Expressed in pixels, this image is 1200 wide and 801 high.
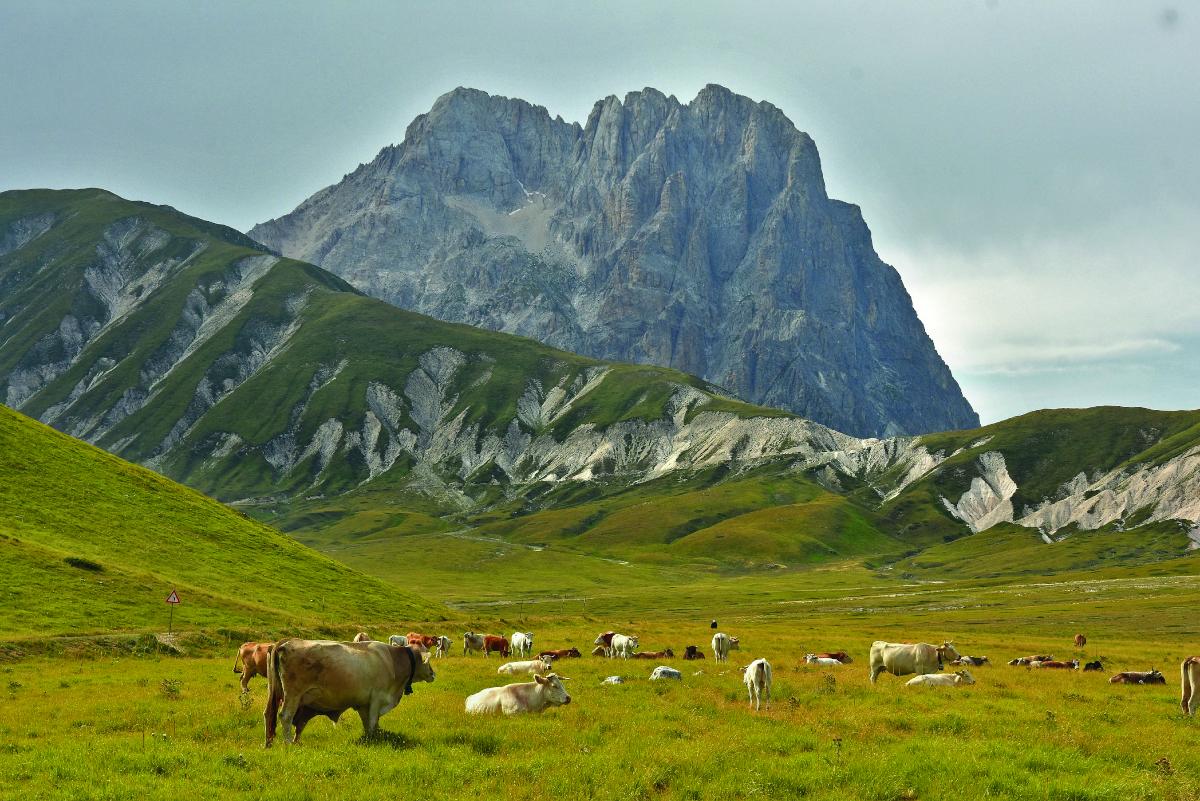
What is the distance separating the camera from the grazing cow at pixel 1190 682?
91.8 ft

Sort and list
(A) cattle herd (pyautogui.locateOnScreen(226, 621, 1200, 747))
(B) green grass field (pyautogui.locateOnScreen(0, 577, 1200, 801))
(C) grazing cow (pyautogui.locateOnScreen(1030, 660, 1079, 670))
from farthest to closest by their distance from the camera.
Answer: (C) grazing cow (pyautogui.locateOnScreen(1030, 660, 1079, 670))
(A) cattle herd (pyautogui.locateOnScreen(226, 621, 1200, 747))
(B) green grass field (pyautogui.locateOnScreen(0, 577, 1200, 801))

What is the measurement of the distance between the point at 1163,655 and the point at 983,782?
58.4 meters

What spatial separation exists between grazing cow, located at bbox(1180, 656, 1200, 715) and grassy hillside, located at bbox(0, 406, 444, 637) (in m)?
51.6

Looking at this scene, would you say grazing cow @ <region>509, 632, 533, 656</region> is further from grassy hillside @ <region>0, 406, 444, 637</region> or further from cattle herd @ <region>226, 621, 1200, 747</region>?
grassy hillside @ <region>0, 406, 444, 637</region>

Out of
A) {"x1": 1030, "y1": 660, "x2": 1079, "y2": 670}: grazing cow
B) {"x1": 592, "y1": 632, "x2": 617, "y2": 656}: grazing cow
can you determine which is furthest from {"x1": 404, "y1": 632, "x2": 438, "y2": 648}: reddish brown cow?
{"x1": 1030, "y1": 660, "x2": 1079, "y2": 670}: grazing cow

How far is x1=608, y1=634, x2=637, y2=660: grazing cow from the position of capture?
47.3 metres

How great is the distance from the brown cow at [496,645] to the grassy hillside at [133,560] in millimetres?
16488

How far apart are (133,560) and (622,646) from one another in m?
43.9

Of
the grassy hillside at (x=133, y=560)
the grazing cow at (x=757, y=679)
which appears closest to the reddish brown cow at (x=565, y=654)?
the grazing cow at (x=757, y=679)

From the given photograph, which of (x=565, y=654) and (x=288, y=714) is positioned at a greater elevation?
(x=288, y=714)

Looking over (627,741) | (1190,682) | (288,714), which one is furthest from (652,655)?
(288,714)

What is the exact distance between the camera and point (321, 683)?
20.0 metres

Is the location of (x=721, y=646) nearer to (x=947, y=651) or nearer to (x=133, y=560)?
(x=947, y=651)

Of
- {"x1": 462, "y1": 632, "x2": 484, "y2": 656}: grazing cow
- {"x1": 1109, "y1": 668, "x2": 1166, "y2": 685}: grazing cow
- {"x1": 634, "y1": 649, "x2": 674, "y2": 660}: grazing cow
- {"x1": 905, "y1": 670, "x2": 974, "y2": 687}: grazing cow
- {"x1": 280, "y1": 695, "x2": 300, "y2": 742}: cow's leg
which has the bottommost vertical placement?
{"x1": 462, "y1": 632, "x2": 484, "y2": 656}: grazing cow
